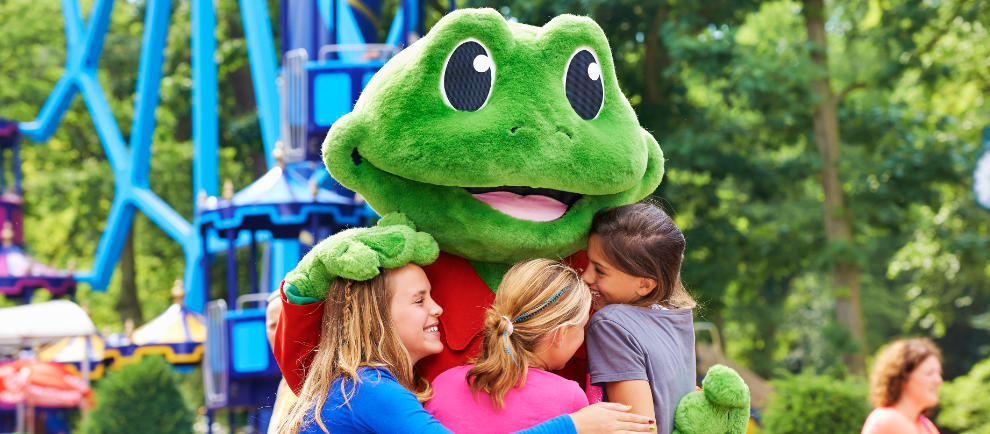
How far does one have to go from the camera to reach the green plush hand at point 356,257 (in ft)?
8.70

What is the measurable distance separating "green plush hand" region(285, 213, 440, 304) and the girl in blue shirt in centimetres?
4

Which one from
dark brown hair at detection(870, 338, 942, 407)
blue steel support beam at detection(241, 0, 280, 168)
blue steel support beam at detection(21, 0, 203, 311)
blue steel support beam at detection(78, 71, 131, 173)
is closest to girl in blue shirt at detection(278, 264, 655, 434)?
dark brown hair at detection(870, 338, 942, 407)

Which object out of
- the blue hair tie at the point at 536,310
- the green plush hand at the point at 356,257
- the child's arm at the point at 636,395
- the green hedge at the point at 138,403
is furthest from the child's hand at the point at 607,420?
the green hedge at the point at 138,403

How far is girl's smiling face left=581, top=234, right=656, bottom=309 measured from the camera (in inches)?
111

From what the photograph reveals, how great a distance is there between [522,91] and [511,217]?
365 mm

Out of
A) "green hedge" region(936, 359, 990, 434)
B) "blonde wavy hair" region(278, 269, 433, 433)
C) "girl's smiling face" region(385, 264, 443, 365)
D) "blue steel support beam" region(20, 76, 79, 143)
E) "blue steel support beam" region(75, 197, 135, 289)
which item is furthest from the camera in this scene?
"blue steel support beam" region(20, 76, 79, 143)

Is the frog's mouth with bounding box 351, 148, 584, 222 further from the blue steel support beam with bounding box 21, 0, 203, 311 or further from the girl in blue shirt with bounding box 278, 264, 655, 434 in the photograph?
the blue steel support beam with bounding box 21, 0, 203, 311

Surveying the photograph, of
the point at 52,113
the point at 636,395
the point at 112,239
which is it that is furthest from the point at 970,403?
the point at 52,113

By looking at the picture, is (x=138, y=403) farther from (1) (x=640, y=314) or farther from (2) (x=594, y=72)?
(1) (x=640, y=314)

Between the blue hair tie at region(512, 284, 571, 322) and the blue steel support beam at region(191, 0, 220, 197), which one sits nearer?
the blue hair tie at region(512, 284, 571, 322)

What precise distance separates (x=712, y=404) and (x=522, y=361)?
615 mm

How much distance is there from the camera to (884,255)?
20516 millimetres

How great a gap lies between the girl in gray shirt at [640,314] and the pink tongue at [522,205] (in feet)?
0.48

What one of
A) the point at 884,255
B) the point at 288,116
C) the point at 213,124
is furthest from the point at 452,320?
the point at 884,255
